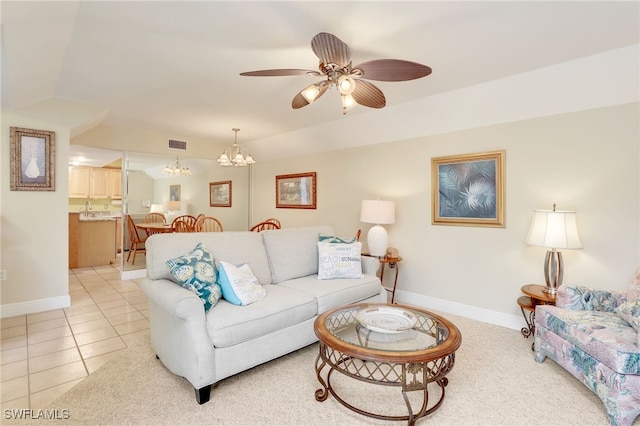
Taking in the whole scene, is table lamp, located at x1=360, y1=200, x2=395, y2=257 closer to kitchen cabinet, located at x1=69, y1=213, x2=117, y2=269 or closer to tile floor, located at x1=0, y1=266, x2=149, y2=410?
tile floor, located at x1=0, y1=266, x2=149, y2=410

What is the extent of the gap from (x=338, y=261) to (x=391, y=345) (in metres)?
1.27

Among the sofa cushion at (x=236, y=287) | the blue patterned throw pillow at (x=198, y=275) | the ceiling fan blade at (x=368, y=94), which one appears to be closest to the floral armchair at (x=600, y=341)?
the ceiling fan blade at (x=368, y=94)

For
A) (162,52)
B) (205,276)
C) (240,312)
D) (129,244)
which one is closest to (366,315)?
(240,312)

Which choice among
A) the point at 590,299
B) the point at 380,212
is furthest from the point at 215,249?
the point at 590,299

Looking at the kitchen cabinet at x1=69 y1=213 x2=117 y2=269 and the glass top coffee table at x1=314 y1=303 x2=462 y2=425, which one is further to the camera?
the kitchen cabinet at x1=69 y1=213 x2=117 y2=269

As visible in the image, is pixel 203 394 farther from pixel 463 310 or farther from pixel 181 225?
pixel 181 225

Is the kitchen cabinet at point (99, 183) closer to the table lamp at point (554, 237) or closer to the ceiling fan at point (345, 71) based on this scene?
the ceiling fan at point (345, 71)

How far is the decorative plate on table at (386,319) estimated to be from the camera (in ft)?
6.49

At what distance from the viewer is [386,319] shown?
7.06 feet

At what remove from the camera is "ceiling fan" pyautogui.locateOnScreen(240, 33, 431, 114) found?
1.84 metres

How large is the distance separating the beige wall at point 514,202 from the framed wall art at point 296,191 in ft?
2.21

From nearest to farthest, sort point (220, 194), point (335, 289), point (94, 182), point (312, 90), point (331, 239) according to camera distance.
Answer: point (312, 90)
point (335, 289)
point (331, 239)
point (220, 194)
point (94, 182)

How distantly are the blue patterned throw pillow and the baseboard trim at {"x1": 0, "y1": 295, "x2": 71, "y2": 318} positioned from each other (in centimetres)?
245

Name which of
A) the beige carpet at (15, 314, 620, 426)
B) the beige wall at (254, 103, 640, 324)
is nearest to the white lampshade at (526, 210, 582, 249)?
the beige wall at (254, 103, 640, 324)
